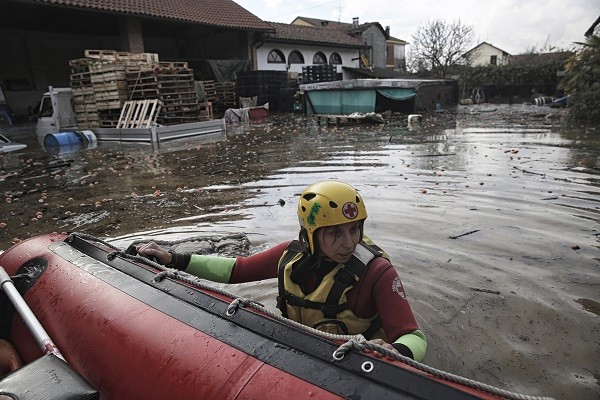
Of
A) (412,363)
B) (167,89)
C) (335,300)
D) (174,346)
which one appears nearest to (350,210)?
(335,300)

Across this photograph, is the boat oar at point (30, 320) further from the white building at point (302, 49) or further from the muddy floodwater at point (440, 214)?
the white building at point (302, 49)

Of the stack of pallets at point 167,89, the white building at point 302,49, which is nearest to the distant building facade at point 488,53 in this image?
the white building at point 302,49

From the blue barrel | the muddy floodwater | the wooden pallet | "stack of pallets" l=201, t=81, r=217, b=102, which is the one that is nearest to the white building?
"stack of pallets" l=201, t=81, r=217, b=102

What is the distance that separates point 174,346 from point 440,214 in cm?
469

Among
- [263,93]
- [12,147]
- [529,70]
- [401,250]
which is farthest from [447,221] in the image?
[529,70]

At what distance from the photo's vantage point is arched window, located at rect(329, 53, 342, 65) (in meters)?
35.2

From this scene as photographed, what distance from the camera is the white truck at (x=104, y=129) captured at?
1482 cm

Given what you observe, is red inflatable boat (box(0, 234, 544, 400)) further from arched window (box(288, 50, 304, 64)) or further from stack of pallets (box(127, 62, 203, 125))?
arched window (box(288, 50, 304, 64))

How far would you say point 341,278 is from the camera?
6.89ft

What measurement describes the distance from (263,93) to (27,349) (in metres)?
24.2

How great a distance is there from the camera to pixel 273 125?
19.2 m

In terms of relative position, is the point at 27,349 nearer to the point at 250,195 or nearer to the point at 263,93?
the point at 250,195

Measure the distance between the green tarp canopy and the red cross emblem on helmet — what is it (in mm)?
19517

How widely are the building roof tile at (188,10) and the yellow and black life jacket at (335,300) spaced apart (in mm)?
20856
